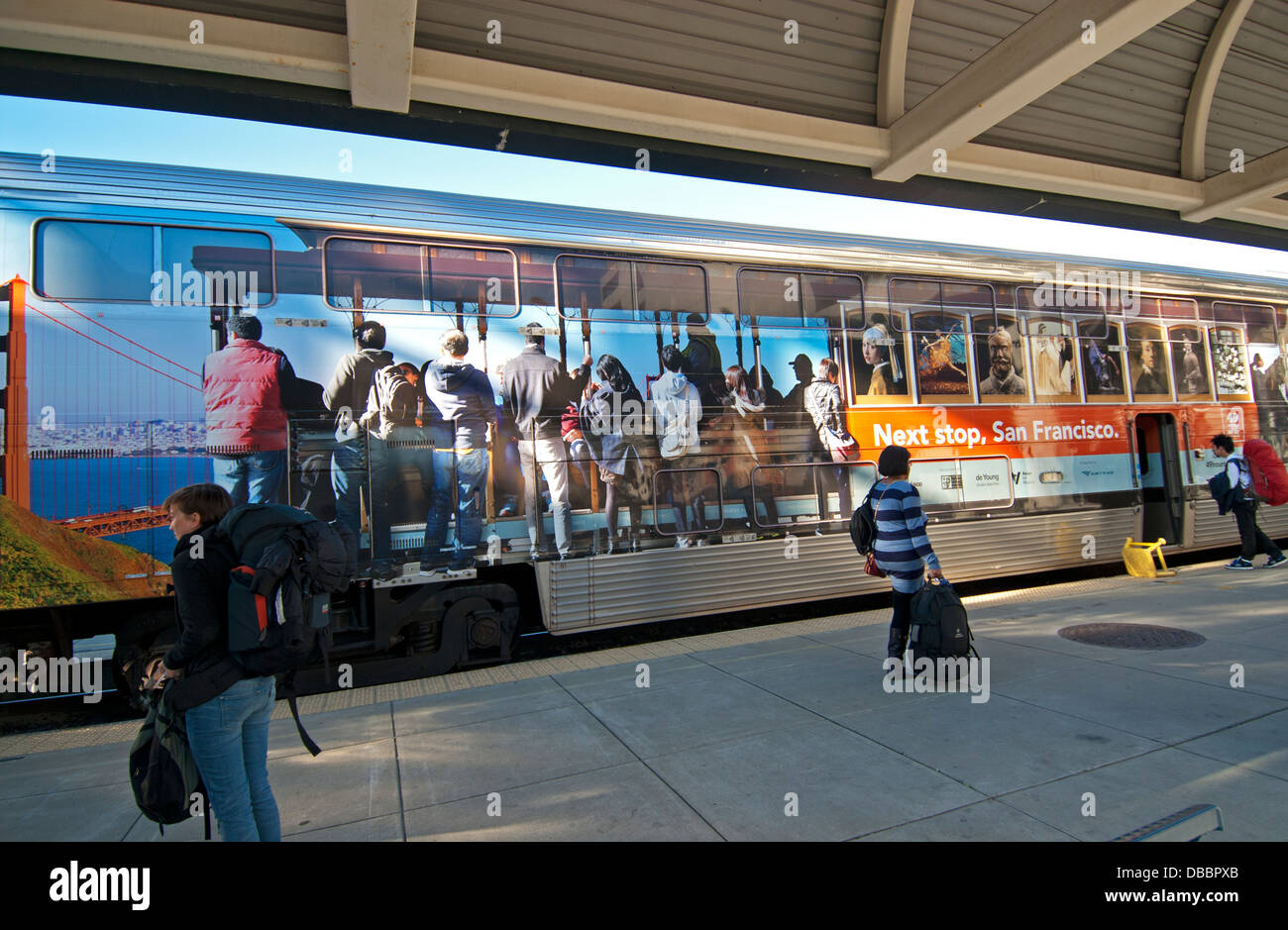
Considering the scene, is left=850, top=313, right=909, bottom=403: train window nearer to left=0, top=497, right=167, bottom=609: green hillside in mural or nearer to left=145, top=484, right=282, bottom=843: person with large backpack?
left=145, top=484, right=282, bottom=843: person with large backpack

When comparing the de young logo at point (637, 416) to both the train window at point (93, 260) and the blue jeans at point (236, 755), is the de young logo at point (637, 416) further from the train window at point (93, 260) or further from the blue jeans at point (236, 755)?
the blue jeans at point (236, 755)

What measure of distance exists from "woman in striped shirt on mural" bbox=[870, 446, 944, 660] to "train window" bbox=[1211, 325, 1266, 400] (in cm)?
789

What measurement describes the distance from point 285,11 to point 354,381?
7.71ft

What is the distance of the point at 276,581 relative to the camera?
251 cm

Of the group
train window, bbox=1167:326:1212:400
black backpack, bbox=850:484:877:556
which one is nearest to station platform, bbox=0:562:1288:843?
black backpack, bbox=850:484:877:556

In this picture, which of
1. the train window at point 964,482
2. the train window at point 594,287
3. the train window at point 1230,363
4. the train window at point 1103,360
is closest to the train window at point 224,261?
the train window at point 594,287

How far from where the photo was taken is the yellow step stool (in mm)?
8369

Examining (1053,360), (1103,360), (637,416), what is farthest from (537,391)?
(1103,360)

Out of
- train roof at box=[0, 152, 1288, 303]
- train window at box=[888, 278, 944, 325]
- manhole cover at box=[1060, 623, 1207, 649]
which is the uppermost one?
train roof at box=[0, 152, 1288, 303]

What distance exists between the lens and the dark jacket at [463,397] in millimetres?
5400

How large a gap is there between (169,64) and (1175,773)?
22.0 feet

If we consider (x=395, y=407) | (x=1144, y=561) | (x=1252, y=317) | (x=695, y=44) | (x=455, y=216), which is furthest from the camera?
(x=1252, y=317)

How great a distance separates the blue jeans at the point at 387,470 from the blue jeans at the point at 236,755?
2.56 m

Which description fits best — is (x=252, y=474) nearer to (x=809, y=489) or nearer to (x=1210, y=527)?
(x=809, y=489)
